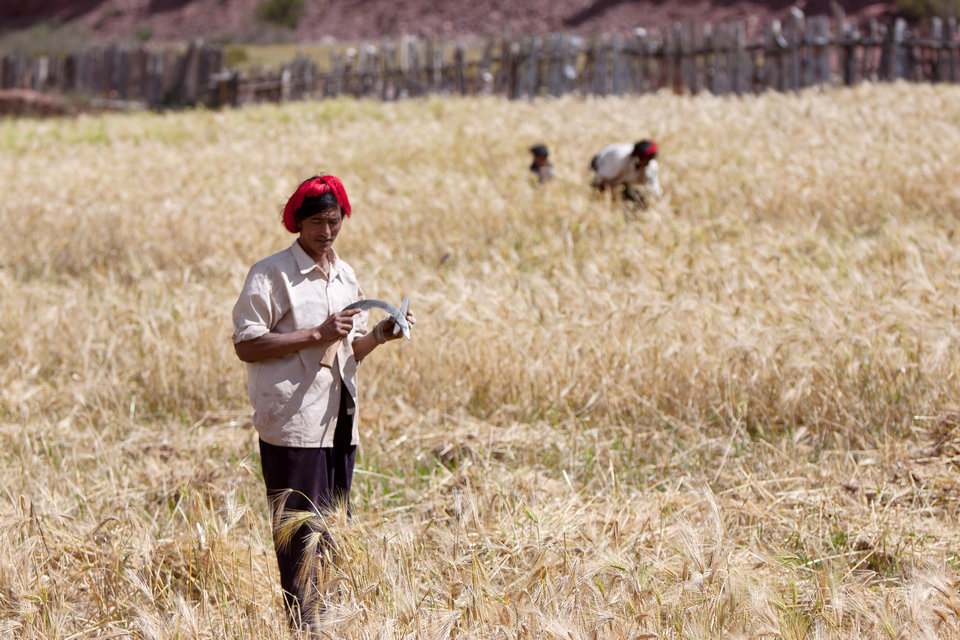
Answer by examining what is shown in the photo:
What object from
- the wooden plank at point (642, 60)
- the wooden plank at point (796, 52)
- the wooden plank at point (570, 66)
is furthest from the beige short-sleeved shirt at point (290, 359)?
the wooden plank at point (642, 60)

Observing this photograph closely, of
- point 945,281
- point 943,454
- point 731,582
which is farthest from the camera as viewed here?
point 945,281

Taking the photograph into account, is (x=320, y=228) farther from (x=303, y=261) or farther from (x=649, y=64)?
(x=649, y=64)

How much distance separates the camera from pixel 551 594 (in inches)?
94.7

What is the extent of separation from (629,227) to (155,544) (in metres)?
5.45

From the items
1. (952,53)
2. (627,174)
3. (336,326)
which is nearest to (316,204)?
(336,326)

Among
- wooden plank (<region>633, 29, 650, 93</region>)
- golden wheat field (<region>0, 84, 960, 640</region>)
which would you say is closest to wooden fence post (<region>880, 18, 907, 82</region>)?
wooden plank (<region>633, 29, 650, 93</region>)

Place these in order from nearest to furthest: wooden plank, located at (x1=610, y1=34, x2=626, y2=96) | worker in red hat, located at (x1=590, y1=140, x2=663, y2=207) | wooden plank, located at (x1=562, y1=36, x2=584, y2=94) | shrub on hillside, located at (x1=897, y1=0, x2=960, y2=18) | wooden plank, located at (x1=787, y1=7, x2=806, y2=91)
→ worker in red hat, located at (x1=590, y1=140, x2=663, y2=207), wooden plank, located at (x1=787, y1=7, x2=806, y2=91), wooden plank, located at (x1=610, y1=34, x2=626, y2=96), wooden plank, located at (x1=562, y1=36, x2=584, y2=94), shrub on hillside, located at (x1=897, y1=0, x2=960, y2=18)

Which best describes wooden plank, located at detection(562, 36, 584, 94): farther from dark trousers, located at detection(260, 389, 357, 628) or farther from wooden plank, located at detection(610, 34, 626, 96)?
dark trousers, located at detection(260, 389, 357, 628)

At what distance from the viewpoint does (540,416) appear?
15.5 ft

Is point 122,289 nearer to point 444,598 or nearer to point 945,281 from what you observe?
point 444,598

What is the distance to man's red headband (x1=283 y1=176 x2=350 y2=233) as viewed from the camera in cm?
270

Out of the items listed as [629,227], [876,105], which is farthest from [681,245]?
[876,105]

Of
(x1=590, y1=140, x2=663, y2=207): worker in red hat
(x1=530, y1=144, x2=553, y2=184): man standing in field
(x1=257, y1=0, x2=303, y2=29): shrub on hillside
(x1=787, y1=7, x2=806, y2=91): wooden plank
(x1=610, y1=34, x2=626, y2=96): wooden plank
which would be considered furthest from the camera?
(x1=257, y1=0, x2=303, y2=29): shrub on hillside

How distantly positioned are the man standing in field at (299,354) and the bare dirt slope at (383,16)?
4688 centimetres
